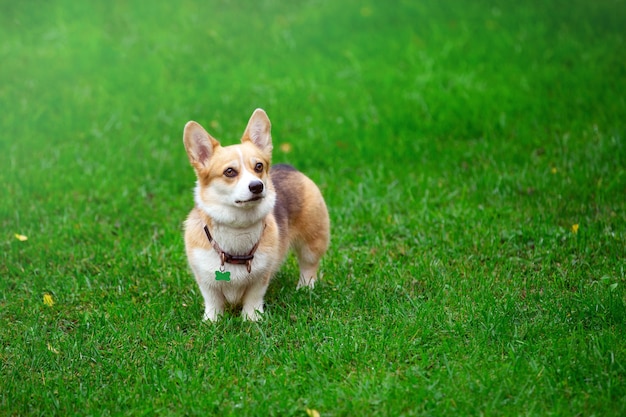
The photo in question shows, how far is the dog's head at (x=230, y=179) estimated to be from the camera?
431cm

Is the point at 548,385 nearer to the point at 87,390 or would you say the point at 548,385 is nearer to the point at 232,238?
the point at 232,238

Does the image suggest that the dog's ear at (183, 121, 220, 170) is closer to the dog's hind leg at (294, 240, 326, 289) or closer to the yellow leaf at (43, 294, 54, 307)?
the dog's hind leg at (294, 240, 326, 289)

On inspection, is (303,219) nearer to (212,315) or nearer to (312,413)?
(212,315)

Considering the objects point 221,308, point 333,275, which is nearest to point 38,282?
point 221,308

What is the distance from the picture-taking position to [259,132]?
4.74 m

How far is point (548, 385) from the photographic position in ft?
12.5

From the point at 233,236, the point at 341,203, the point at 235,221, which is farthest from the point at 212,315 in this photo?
the point at 341,203

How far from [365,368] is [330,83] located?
567 centimetres

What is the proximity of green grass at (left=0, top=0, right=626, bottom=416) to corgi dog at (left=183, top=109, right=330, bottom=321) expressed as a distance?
216 millimetres

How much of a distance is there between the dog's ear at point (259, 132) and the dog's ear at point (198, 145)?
0.25m

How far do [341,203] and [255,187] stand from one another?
2498 mm

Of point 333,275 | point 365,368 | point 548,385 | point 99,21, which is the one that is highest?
point 548,385

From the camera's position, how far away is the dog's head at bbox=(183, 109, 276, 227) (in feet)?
14.1

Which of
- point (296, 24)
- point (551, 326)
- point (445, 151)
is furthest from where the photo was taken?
point (296, 24)
